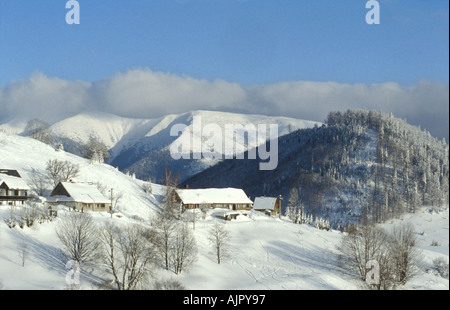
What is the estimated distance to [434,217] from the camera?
178 metres

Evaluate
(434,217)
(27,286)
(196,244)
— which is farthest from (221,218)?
(434,217)

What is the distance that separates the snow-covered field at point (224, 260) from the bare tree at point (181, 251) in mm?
1059

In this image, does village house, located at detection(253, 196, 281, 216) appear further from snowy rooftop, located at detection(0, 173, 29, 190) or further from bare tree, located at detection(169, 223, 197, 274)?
snowy rooftop, located at detection(0, 173, 29, 190)

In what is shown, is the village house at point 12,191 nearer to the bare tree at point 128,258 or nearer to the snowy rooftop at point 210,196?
the bare tree at point 128,258

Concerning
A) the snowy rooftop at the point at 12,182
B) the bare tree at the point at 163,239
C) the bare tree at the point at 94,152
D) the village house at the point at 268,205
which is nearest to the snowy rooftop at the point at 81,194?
the snowy rooftop at the point at 12,182

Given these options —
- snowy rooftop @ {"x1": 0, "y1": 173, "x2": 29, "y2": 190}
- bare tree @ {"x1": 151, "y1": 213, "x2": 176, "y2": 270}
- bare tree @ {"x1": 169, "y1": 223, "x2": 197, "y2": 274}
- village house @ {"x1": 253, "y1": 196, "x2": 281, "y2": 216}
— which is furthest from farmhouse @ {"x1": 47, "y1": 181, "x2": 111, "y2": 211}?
village house @ {"x1": 253, "y1": 196, "x2": 281, "y2": 216}

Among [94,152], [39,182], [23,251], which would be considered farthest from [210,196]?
[23,251]

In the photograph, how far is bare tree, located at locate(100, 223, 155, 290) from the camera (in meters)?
49.2

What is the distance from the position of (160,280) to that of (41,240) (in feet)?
53.8

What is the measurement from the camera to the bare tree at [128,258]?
161 ft

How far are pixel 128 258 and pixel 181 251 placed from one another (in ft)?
34.3
